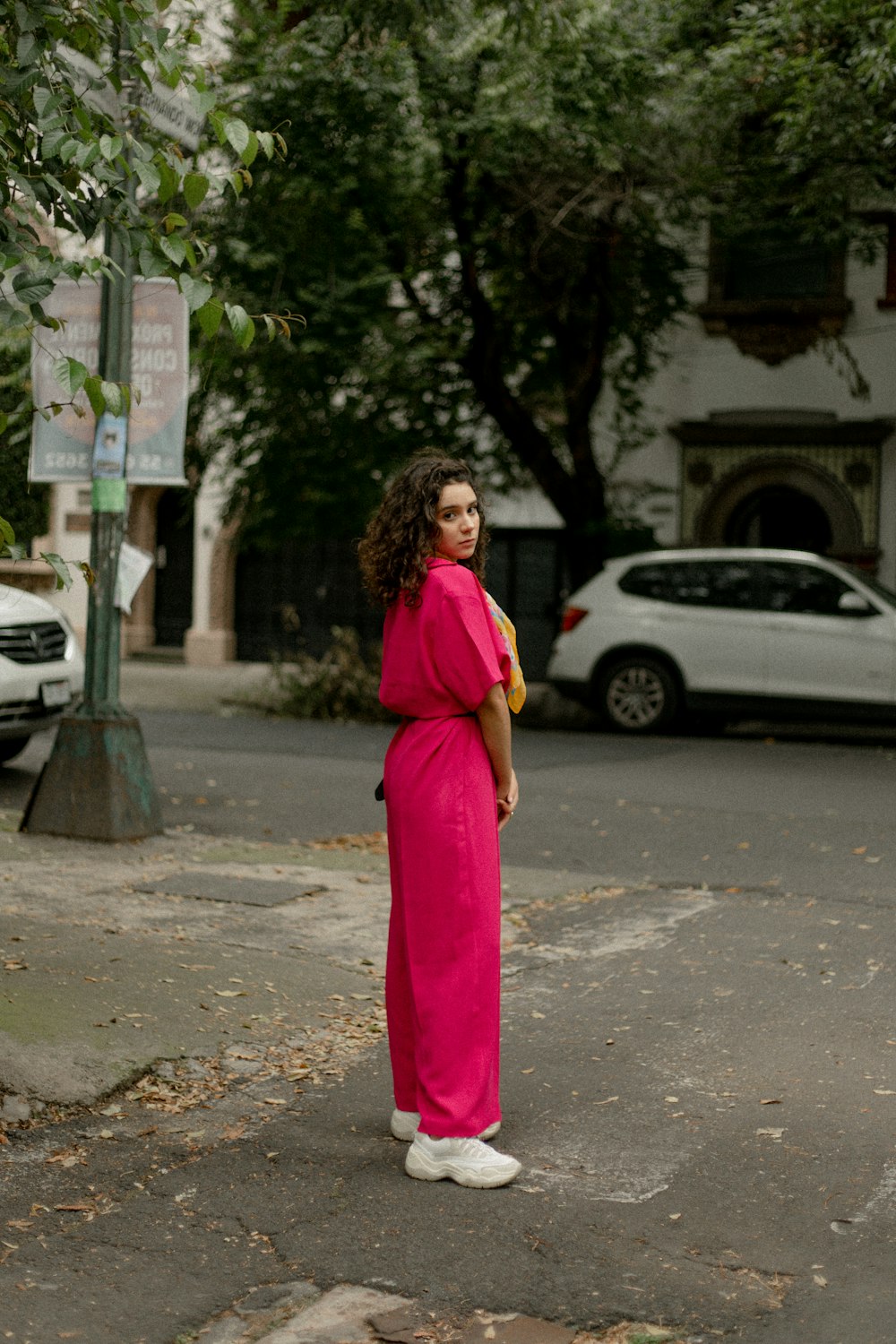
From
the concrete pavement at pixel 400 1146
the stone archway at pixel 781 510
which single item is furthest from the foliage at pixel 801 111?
the concrete pavement at pixel 400 1146

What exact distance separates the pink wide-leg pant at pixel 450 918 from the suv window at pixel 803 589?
450 inches

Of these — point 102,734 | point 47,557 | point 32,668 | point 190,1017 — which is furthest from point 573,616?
point 47,557

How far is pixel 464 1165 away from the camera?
416 cm

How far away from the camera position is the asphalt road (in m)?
8.82

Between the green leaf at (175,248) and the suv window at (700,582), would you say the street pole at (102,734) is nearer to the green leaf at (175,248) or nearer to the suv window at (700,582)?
the green leaf at (175,248)

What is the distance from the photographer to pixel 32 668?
10.7m

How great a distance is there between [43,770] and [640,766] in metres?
5.39

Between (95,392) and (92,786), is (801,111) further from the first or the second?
(95,392)

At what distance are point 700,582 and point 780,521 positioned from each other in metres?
6.11

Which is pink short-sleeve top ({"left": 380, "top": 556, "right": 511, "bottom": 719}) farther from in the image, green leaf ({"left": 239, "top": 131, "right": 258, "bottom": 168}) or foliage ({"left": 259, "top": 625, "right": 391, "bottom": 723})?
foliage ({"left": 259, "top": 625, "right": 391, "bottom": 723})

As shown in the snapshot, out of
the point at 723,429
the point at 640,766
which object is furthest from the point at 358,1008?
the point at 723,429

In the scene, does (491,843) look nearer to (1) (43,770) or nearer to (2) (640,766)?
(1) (43,770)

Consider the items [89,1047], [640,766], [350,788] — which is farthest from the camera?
[640,766]

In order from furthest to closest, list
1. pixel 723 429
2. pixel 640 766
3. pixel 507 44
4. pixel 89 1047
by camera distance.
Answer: pixel 723 429 < pixel 507 44 < pixel 640 766 < pixel 89 1047
